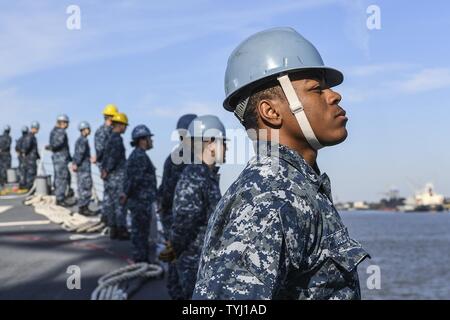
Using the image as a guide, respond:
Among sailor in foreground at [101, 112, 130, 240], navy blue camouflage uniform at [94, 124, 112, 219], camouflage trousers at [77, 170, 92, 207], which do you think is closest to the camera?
sailor in foreground at [101, 112, 130, 240]

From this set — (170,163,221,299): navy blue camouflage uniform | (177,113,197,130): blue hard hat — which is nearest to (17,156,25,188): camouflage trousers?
(177,113,197,130): blue hard hat

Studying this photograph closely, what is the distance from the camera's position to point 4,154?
23594mm

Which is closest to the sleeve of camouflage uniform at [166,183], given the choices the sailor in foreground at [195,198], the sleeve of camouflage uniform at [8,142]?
the sailor in foreground at [195,198]

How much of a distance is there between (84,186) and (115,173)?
3510mm

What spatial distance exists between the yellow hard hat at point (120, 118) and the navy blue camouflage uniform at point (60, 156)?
5.17 metres

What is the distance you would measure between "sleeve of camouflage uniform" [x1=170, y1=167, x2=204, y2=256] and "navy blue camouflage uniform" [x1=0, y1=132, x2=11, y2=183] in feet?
61.6

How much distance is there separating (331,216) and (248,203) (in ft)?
0.96

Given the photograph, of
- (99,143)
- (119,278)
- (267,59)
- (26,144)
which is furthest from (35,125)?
(267,59)

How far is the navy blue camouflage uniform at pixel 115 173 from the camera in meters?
11.4

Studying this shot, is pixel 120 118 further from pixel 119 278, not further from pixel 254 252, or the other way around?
pixel 254 252

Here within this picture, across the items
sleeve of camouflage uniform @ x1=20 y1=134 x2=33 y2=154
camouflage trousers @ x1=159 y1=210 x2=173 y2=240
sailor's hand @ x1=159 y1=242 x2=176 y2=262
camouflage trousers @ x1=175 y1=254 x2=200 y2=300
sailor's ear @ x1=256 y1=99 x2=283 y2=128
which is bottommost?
camouflage trousers @ x1=175 y1=254 x2=200 y2=300

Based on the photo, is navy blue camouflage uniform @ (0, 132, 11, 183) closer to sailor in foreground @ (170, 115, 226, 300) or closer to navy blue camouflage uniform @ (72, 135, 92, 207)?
navy blue camouflage uniform @ (72, 135, 92, 207)

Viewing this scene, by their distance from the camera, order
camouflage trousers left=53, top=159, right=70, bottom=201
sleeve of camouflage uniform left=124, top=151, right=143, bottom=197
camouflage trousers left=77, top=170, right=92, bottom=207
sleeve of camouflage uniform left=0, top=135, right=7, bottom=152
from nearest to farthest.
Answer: sleeve of camouflage uniform left=124, top=151, right=143, bottom=197
camouflage trousers left=77, top=170, right=92, bottom=207
camouflage trousers left=53, top=159, right=70, bottom=201
sleeve of camouflage uniform left=0, top=135, right=7, bottom=152

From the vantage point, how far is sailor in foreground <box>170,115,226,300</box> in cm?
574
